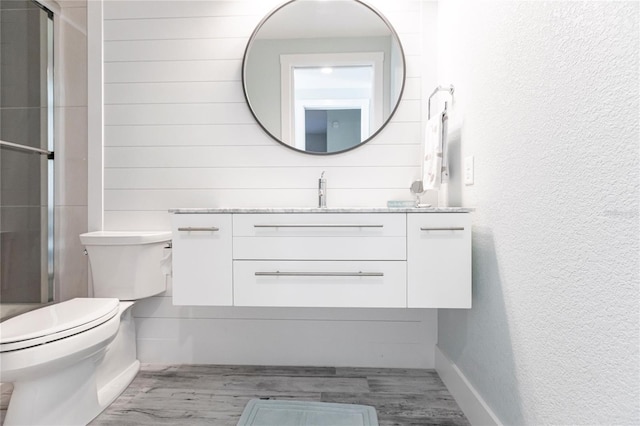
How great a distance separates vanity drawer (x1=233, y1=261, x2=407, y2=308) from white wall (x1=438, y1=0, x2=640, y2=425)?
39cm

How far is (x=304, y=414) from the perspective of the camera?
1455 mm

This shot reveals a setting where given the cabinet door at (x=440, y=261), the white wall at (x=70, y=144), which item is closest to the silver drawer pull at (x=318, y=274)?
the cabinet door at (x=440, y=261)

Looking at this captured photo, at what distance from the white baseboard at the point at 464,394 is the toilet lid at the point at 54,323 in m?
1.59

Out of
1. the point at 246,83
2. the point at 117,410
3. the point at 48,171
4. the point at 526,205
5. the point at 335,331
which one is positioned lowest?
the point at 117,410

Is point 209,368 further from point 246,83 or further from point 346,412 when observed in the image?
point 246,83

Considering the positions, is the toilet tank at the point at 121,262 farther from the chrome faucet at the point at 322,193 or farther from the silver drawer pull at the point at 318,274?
the chrome faucet at the point at 322,193

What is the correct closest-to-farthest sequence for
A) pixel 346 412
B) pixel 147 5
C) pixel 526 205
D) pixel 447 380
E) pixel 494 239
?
pixel 526 205 → pixel 494 239 → pixel 346 412 → pixel 447 380 → pixel 147 5

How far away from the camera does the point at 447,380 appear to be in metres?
1.70

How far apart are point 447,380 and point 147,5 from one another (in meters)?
2.69

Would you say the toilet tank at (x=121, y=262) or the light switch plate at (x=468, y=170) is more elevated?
the light switch plate at (x=468, y=170)

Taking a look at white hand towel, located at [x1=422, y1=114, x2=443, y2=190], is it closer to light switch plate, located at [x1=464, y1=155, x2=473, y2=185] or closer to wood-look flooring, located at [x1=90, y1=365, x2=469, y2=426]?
light switch plate, located at [x1=464, y1=155, x2=473, y2=185]

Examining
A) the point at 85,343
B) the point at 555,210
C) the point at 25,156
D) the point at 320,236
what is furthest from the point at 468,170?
the point at 25,156

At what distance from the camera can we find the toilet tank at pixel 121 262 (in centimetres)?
172

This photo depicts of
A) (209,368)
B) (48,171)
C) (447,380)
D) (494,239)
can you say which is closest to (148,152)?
(48,171)
